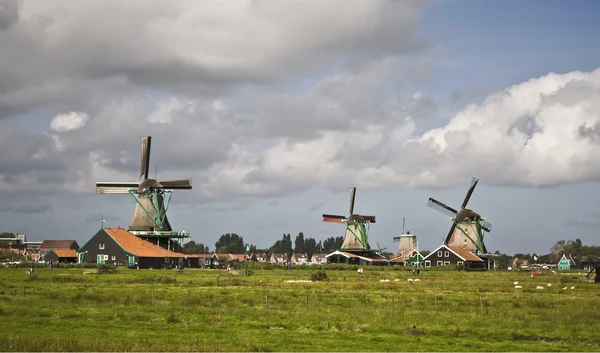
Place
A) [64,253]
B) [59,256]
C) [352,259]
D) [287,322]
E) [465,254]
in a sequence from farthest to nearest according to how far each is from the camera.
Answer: [352,259] < [465,254] < [64,253] < [59,256] < [287,322]

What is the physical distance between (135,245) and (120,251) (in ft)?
9.03

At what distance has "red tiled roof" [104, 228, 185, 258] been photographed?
3750 inches

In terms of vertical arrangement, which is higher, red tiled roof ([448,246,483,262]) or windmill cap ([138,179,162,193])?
windmill cap ([138,179,162,193])

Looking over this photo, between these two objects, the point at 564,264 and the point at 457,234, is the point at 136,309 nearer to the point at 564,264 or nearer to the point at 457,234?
the point at 457,234

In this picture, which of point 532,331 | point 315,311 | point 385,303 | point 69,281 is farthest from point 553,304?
point 69,281

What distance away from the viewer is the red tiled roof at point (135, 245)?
9525cm

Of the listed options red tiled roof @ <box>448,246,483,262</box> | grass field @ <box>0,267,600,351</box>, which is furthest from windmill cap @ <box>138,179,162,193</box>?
grass field @ <box>0,267,600,351</box>

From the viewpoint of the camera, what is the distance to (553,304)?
40.1 m

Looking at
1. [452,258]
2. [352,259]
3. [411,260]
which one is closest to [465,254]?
[452,258]

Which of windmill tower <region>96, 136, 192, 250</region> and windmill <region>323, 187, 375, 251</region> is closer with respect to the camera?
windmill tower <region>96, 136, 192, 250</region>

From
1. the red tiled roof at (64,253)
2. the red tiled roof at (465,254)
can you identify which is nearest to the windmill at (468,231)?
the red tiled roof at (465,254)

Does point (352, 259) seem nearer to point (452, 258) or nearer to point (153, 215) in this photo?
point (452, 258)

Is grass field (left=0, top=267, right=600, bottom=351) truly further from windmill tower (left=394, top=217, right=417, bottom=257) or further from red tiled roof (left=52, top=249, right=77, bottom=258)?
windmill tower (left=394, top=217, right=417, bottom=257)

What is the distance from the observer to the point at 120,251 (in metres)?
95.4
